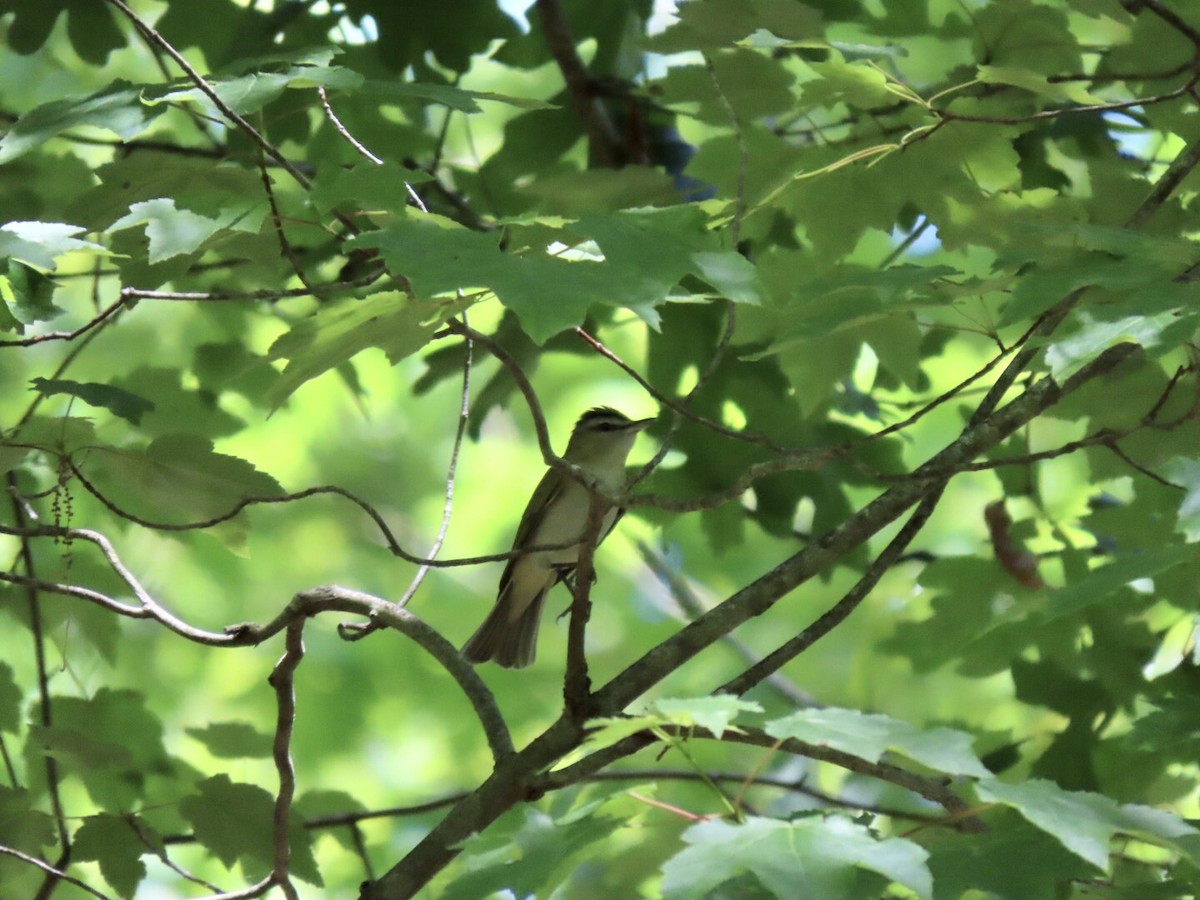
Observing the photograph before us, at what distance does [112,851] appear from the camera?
3199 millimetres

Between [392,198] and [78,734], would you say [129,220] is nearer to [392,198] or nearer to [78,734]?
[392,198]

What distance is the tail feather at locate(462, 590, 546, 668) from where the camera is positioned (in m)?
5.43

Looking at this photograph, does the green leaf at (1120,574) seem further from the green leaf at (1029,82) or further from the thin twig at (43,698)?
the thin twig at (43,698)

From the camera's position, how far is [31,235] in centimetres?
246

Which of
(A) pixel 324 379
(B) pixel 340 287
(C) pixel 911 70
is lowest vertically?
(B) pixel 340 287

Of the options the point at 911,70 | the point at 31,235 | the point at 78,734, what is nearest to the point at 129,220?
the point at 31,235

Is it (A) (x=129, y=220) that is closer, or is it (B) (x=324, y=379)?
(A) (x=129, y=220)

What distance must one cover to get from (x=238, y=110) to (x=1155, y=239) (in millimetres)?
1675

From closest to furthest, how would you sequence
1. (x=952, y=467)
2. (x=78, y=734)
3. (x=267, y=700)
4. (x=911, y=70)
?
(x=952, y=467) → (x=78, y=734) → (x=911, y=70) → (x=267, y=700)

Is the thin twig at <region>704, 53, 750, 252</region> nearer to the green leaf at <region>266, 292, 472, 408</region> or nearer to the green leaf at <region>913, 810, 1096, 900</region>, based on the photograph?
the green leaf at <region>266, 292, 472, 408</region>

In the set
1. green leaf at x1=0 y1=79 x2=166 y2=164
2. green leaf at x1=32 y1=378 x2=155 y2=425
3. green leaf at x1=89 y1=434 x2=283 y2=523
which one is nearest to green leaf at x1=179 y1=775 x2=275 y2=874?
green leaf at x1=89 y1=434 x2=283 y2=523

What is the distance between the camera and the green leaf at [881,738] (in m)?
1.73

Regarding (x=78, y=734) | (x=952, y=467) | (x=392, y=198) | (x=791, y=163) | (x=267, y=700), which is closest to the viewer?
(x=392, y=198)

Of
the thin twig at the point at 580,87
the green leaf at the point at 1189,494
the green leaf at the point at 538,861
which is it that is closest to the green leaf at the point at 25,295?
the green leaf at the point at 538,861
